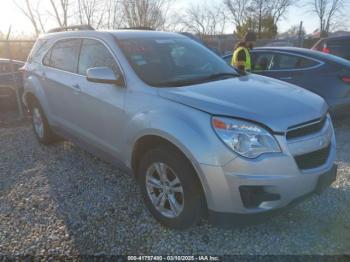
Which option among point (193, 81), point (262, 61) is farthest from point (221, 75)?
point (262, 61)

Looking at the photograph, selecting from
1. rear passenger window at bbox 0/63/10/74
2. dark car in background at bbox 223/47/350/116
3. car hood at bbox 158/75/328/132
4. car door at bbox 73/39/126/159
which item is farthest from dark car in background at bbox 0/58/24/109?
car hood at bbox 158/75/328/132

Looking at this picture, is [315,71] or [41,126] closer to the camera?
[41,126]

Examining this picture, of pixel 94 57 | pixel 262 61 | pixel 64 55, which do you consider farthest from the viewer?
pixel 262 61

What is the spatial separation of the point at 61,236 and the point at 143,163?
99cm

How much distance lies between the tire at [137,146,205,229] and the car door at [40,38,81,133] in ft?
4.72

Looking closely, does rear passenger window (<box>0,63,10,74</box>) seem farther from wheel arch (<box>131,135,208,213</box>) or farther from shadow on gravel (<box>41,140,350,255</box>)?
wheel arch (<box>131,135,208,213</box>)

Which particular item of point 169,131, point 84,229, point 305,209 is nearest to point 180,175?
point 169,131

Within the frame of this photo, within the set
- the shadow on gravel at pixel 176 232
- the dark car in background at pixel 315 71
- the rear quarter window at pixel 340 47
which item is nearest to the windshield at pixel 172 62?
the shadow on gravel at pixel 176 232

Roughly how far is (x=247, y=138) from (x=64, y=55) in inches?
119

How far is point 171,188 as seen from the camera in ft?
9.57

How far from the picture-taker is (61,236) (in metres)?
3.01

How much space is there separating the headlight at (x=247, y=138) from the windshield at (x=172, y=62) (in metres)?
0.86

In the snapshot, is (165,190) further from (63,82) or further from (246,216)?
(63,82)

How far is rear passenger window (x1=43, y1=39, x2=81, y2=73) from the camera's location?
417cm
